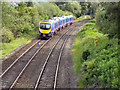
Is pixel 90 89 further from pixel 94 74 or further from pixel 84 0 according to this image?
pixel 84 0

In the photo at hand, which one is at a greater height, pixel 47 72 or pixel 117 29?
pixel 117 29

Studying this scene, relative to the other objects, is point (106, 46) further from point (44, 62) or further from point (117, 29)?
point (44, 62)

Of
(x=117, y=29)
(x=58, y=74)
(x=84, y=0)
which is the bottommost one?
(x=58, y=74)

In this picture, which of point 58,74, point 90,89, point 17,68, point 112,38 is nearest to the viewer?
point 90,89

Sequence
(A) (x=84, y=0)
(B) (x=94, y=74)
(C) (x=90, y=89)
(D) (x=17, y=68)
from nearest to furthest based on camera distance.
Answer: (C) (x=90, y=89) < (B) (x=94, y=74) < (D) (x=17, y=68) < (A) (x=84, y=0)

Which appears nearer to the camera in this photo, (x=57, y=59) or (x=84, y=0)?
(x=57, y=59)

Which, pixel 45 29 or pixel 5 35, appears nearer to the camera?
pixel 5 35

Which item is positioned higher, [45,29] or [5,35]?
[45,29]

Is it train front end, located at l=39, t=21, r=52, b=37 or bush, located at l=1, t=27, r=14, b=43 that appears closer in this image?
bush, located at l=1, t=27, r=14, b=43

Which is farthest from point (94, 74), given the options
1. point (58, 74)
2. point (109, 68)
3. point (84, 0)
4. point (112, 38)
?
point (84, 0)

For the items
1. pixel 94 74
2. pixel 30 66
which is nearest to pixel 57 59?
pixel 30 66

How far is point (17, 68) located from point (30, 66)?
1174 millimetres

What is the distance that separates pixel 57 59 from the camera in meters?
17.2

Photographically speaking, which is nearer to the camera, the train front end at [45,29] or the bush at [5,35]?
the bush at [5,35]
